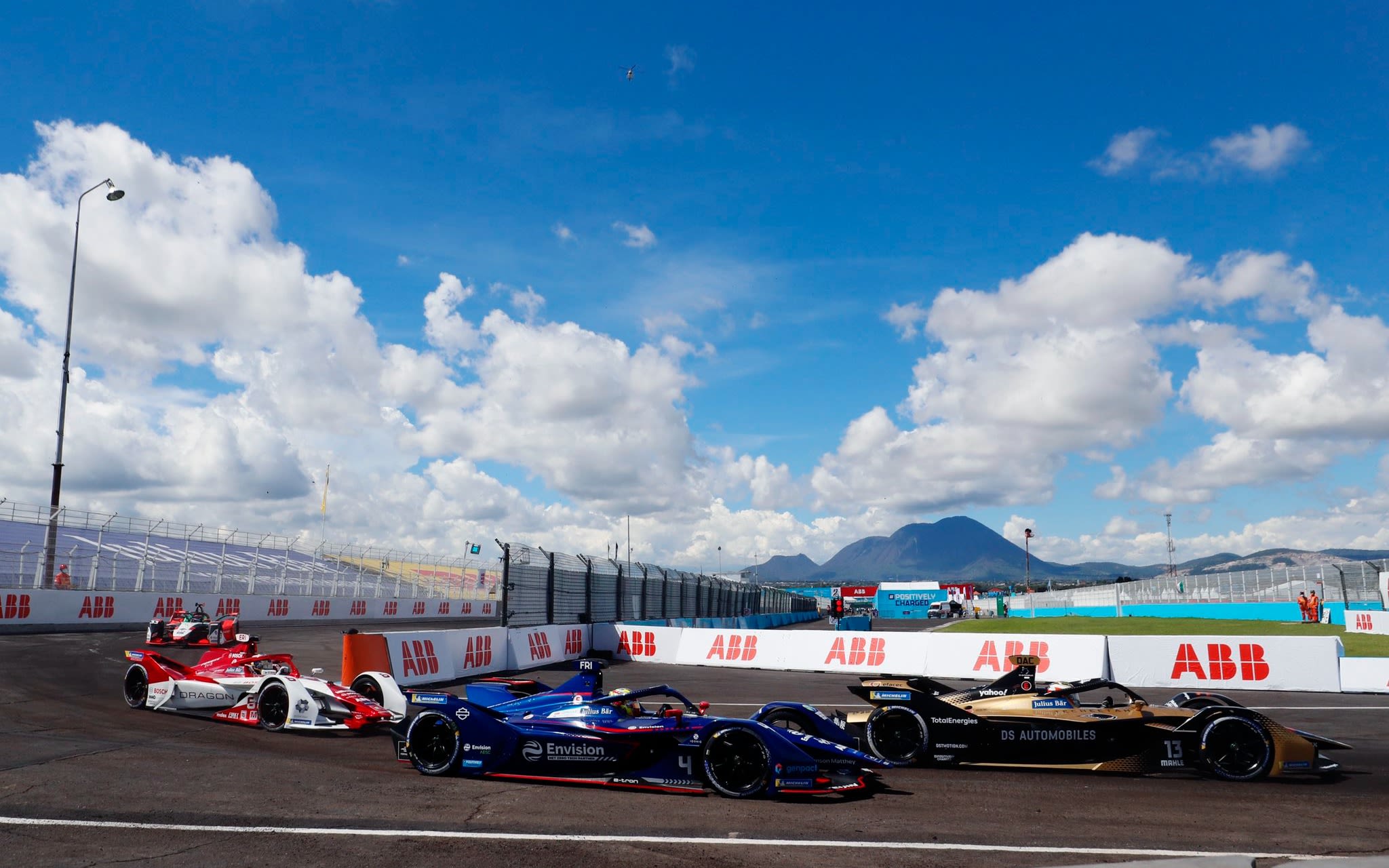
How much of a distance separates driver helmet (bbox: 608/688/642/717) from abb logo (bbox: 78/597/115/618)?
2689 cm

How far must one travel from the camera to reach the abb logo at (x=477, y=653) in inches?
738

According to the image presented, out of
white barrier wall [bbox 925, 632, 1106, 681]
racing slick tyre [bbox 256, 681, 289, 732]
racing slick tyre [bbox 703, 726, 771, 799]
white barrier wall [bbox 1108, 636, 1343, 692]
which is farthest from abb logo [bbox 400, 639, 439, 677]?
white barrier wall [bbox 1108, 636, 1343, 692]

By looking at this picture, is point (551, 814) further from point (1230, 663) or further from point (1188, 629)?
point (1188, 629)

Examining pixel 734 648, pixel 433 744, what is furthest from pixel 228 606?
pixel 433 744

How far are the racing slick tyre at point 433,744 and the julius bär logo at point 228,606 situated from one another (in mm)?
28088

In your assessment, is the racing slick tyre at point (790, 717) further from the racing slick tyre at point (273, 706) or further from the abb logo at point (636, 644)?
the abb logo at point (636, 644)

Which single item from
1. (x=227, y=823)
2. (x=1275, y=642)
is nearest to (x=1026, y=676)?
(x=227, y=823)

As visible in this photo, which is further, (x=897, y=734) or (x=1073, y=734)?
(x=897, y=734)

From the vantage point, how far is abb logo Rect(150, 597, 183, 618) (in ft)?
104

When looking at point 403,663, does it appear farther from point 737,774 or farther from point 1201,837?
point 1201,837

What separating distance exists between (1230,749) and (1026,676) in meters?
2.05

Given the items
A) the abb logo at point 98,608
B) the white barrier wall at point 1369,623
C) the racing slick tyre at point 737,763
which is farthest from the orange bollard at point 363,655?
the white barrier wall at point 1369,623

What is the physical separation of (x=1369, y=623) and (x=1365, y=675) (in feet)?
72.7

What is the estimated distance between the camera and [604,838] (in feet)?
22.1
